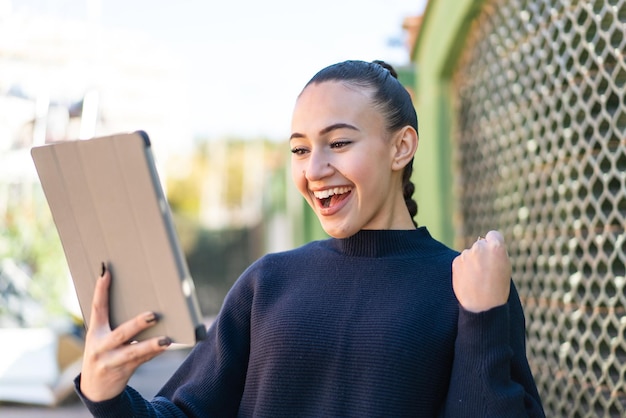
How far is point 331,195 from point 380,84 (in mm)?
290

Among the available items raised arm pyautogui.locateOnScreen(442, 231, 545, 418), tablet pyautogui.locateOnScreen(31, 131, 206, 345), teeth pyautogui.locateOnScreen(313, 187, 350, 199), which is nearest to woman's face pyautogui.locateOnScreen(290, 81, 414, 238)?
teeth pyautogui.locateOnScreen(313, 187, 350, 199)

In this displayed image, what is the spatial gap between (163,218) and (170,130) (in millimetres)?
43579

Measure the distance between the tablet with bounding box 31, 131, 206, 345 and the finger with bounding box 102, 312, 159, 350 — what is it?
0.03 metres

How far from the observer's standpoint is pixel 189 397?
191cm

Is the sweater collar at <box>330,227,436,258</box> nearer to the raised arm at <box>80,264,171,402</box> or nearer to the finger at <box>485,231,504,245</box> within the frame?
the finger at <box>485,231,504,245</box>

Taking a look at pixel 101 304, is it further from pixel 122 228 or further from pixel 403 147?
pixel 403 147

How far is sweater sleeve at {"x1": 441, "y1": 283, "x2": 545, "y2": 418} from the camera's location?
1.59 meters

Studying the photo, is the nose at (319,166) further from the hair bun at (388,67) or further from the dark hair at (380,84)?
the hair bun at (388,67)

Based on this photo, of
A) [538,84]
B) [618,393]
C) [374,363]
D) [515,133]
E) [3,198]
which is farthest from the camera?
[3,198]

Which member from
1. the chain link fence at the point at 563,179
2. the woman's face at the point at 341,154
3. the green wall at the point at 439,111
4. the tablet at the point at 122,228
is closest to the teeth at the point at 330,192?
the woman's face at the point at 341,154

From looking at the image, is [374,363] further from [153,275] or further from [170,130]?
[170,130]

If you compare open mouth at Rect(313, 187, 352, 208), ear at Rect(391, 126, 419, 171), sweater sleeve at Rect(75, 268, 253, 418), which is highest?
ear at Rect(391, 126, 419, 171)

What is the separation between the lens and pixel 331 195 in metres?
1.85

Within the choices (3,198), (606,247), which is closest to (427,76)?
(606,247)
